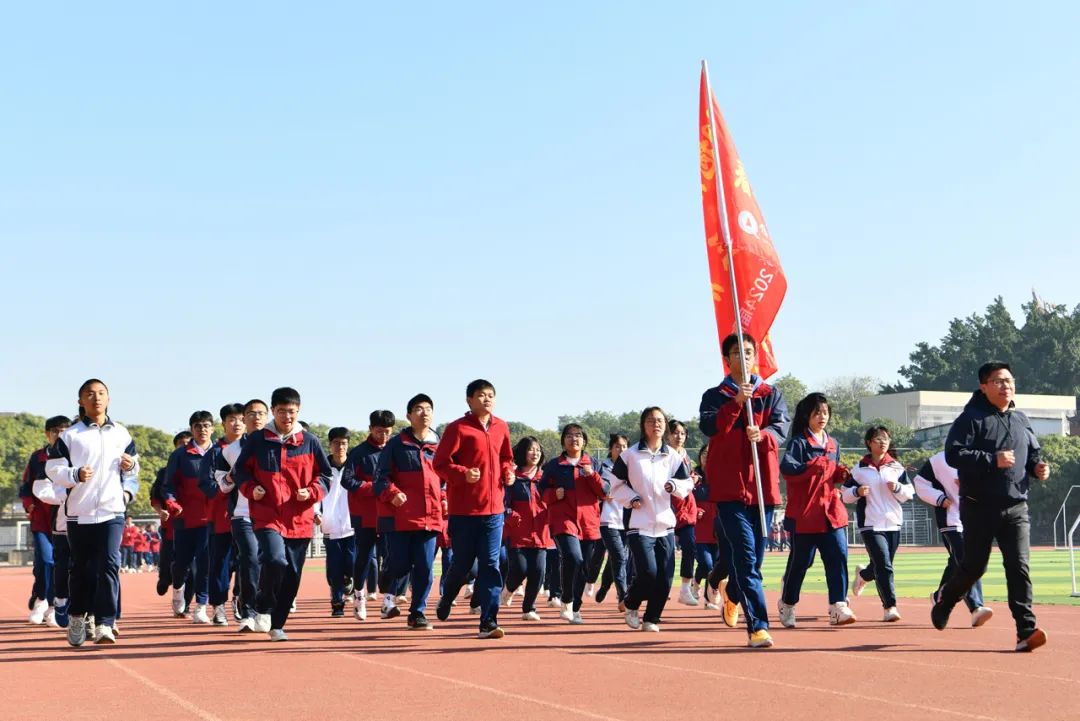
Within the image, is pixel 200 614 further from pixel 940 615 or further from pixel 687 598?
pixel 940 615

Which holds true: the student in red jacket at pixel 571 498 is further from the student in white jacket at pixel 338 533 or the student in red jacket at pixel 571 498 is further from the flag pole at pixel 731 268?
the flag pole at pixel 731 268

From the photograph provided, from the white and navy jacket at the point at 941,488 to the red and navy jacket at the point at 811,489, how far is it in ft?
2.96

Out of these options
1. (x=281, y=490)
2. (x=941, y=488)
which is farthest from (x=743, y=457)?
(x=281, y=490)

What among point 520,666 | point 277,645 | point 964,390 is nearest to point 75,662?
point 277,645

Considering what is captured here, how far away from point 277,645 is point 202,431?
12.7ft

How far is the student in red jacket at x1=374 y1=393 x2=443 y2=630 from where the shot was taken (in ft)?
42.2

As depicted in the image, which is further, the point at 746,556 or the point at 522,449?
the point at 522,449

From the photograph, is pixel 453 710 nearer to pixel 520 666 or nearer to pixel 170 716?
pixel 170 716

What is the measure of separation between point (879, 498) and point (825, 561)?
66.8 inches

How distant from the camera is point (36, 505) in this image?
50.2 feet

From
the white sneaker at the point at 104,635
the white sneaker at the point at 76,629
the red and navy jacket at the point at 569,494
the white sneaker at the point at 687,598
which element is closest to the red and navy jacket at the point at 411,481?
the red and navy jacket at the point at 569,494

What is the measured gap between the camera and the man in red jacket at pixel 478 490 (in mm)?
11961

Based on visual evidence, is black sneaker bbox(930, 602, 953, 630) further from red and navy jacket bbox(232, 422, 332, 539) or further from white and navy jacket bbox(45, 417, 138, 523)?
white and navy jacket bbox(45, 417, 138, 523)

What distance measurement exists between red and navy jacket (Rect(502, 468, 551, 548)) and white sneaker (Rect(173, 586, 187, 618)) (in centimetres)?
363
